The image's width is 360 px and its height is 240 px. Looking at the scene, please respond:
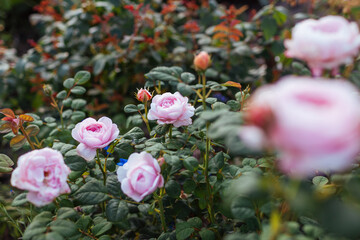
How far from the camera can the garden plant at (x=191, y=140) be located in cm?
37

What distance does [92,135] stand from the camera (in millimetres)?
743

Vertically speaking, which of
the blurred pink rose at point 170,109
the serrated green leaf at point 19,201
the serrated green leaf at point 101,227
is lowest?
the serrated green leaf at point 101,227

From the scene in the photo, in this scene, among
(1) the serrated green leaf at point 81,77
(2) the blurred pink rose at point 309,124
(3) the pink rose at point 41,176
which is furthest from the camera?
(1) the serrated green leaf at point 81,77

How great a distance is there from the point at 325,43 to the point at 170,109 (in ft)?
1.23

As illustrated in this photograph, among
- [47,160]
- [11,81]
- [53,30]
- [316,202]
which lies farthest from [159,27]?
[316,202]

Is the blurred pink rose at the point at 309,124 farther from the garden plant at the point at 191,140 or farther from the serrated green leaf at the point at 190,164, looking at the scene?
the serrated green leaf at the point at 190,164

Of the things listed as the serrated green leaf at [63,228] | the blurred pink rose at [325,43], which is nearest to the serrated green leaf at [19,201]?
the serrated green leaf at [63,228]

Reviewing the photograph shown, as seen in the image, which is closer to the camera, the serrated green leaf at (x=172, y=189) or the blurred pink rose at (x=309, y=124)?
the blurred pink rose at (x=309, y=124)

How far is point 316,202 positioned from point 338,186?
298 mm

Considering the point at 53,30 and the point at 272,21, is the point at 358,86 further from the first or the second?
the point at 53,30

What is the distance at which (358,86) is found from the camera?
0.65m

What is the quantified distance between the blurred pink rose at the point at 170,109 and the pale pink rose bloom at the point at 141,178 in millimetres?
129

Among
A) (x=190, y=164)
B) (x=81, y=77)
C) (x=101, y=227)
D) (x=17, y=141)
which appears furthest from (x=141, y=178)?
(x=81, y=77)

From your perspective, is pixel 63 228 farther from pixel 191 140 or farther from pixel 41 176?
pixel 191 140
